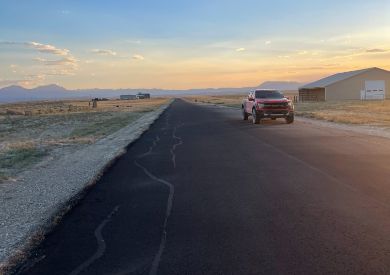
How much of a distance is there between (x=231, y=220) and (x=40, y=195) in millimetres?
4391

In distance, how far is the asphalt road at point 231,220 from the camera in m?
5.31

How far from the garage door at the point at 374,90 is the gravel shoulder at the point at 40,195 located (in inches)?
2489

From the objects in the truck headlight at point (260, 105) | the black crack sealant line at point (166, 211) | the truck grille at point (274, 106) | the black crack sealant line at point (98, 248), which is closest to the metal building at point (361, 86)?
the truck grille at point (274, 106)

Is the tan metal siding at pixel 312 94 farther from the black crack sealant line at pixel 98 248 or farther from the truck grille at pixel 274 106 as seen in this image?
the black crack sealant line at pixel 98 248

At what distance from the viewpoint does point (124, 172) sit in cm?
1203

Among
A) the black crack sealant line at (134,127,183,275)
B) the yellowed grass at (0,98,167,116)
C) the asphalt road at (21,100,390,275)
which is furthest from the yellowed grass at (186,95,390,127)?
the yellowed grass at (0,98,167,116)

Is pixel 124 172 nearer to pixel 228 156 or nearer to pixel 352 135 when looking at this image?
pixel 228 156

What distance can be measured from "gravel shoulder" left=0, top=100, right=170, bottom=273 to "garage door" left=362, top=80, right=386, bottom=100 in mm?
63226

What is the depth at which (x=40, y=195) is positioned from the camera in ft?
31.8

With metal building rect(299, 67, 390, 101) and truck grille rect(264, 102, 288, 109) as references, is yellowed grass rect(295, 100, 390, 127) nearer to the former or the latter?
truck grille rect(264, 102, 288, 109)

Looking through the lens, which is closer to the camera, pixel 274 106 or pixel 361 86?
pixel 274 106

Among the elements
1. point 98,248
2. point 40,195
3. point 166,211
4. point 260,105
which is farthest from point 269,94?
point 98,248

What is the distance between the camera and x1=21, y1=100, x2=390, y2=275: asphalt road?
17.4 feet

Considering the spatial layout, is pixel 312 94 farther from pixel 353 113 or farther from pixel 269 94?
pixel 269 94
